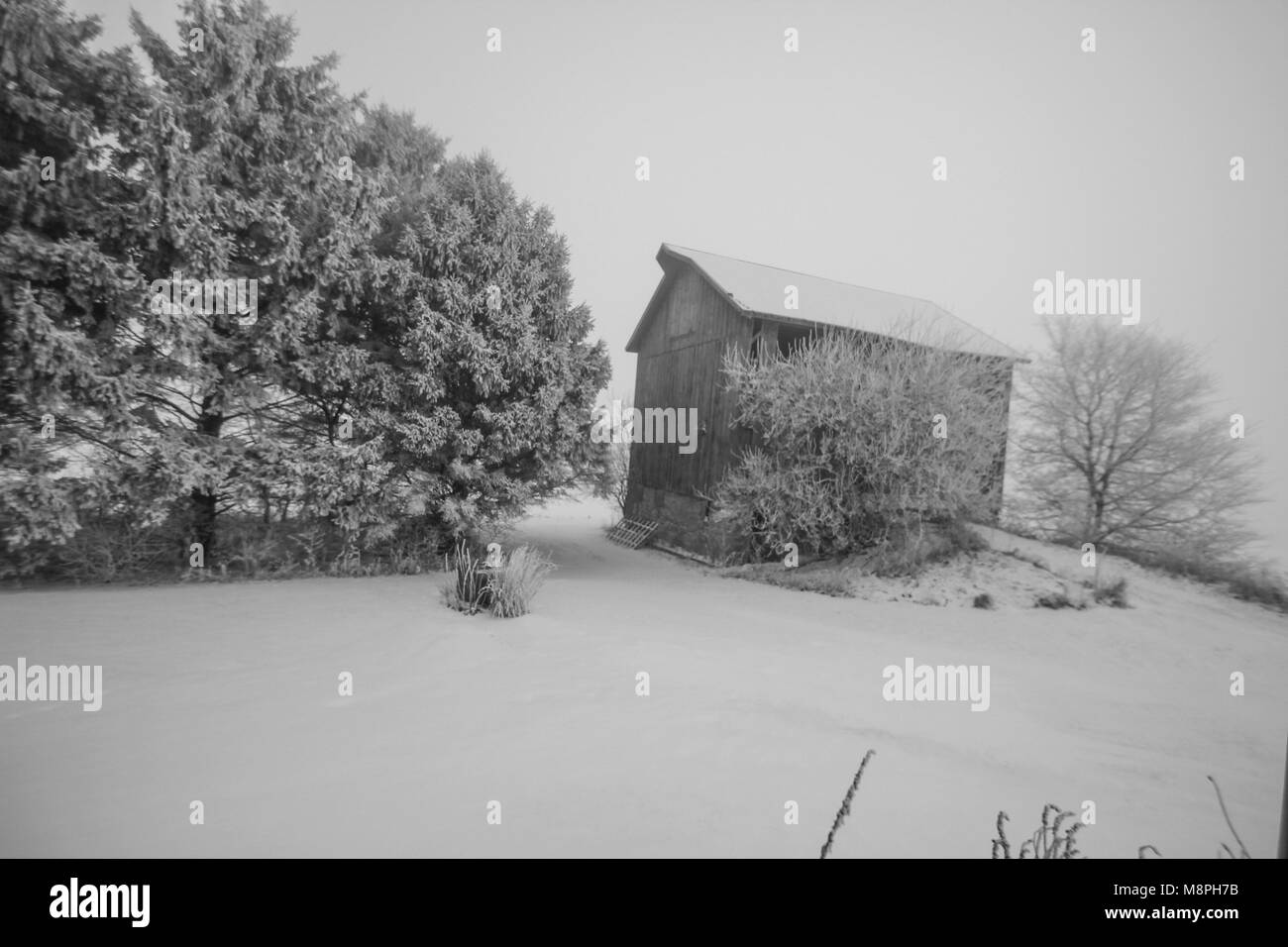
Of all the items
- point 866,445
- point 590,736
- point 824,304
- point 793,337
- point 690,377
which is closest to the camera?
point 590,736

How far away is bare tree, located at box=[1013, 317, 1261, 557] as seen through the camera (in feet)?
40.2

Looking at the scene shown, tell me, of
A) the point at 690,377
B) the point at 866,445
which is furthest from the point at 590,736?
the point at 690,377

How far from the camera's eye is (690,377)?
1572cm

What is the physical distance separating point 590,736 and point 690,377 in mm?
12971

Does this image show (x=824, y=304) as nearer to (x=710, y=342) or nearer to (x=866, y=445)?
(x=710, y=342)

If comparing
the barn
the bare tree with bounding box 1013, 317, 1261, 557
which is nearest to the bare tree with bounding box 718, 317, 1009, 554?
the barn

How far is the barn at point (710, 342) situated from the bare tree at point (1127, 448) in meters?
1.42

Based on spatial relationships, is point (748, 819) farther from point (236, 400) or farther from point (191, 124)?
point (191, 124)

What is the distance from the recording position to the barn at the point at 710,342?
44.6ft

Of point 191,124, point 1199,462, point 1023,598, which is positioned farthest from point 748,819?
point 1199,462

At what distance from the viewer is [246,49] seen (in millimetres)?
8547

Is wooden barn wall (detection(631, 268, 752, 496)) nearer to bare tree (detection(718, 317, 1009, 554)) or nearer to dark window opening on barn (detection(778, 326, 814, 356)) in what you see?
dark window opening on barn (detection(778, 326, 814, 356))

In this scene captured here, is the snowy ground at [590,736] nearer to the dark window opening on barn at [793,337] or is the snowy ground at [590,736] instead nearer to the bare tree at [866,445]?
the bare tree at [866,445]
